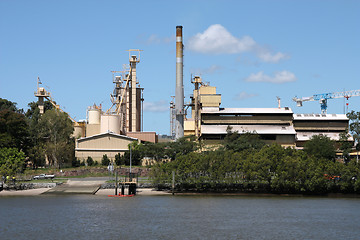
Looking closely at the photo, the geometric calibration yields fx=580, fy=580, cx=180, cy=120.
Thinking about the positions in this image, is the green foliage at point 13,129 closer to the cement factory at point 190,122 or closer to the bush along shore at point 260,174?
the cement factory at point 190,122

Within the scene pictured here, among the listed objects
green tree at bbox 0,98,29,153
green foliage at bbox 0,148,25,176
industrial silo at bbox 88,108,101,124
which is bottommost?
green foliage at bbox 0,148,25,176

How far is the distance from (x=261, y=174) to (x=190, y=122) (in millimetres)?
64621

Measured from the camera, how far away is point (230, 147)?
11794 cm

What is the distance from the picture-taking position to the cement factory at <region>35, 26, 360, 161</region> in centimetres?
12712

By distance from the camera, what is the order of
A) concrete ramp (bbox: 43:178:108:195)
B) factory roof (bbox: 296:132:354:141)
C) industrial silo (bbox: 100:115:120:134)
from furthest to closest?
1. factory roof (bbox: 296:132:354:141)
2. industrial silo (bbox: 100:115:120:134)
3. concrete ramp (bbox: 43:178:108:195)

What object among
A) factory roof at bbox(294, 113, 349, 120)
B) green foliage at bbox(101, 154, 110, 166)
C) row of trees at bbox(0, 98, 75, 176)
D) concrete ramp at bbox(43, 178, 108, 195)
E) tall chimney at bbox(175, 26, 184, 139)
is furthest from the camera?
factory roof at bbox(294, 113, 349, 120)

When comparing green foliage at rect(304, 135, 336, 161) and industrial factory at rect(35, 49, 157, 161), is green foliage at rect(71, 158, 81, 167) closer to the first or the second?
industrial factory at rect(35, 49, 157, 161)

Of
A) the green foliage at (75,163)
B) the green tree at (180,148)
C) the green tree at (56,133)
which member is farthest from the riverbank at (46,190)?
the green tree at (56,133)

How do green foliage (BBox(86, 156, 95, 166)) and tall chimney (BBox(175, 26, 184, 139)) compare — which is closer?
green foliage (BBox(86, 156, 95, 166))

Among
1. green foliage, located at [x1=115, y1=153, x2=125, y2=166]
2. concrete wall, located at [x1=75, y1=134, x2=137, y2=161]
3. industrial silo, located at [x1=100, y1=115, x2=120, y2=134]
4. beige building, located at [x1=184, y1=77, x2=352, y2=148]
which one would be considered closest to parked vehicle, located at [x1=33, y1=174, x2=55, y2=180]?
green foliage, located at [x1=115, y1=153, x2=125, y2=166]

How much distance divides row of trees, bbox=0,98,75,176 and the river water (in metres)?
32.1

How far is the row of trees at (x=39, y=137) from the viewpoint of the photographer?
4405 inches

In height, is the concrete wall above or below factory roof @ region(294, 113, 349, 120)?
below

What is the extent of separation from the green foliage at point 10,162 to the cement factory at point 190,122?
92.2ft
